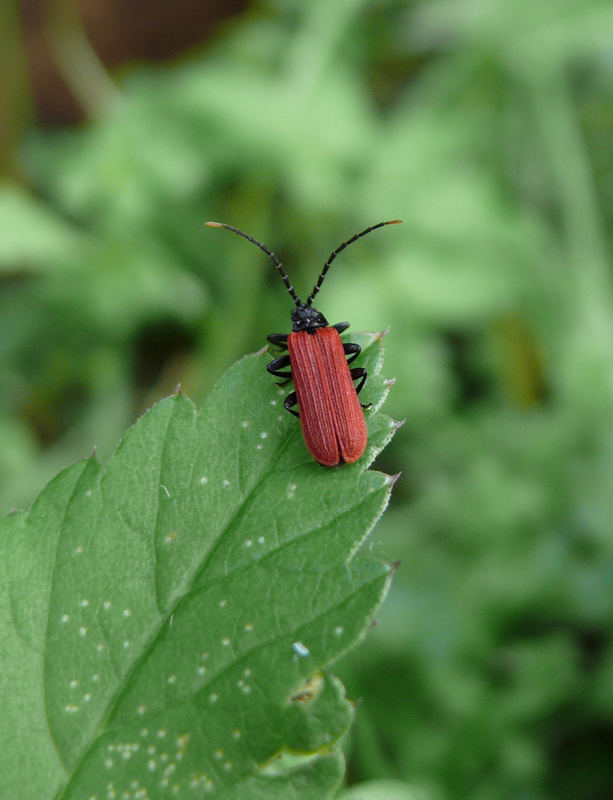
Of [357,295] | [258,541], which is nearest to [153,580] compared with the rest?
[258,541]

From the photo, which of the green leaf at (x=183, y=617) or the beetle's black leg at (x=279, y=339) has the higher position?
the beetle's black leg at (x=279, y=339)

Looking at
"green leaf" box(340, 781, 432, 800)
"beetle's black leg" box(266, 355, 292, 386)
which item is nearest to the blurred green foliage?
"green leaf" box(340, 781, 432, 800)

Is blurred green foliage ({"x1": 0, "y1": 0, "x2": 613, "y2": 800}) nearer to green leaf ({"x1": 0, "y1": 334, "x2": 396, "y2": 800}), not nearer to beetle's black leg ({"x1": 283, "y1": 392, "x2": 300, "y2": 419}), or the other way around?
beetle's black leg ({"x1": 283, "y1": 392, "x2": 300, "y2": 419})

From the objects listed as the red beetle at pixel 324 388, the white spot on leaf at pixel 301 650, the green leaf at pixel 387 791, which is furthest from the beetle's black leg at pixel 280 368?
the green leaf at pixel 387 791

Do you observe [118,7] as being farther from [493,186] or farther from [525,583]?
[525,583]

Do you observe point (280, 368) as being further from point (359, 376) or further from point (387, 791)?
point (387, 791)

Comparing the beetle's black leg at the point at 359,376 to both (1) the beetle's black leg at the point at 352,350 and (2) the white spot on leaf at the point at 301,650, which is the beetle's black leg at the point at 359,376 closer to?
(1) the beetle's black leg at the point at 352,350

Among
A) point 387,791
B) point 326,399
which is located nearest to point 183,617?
point 326,399
